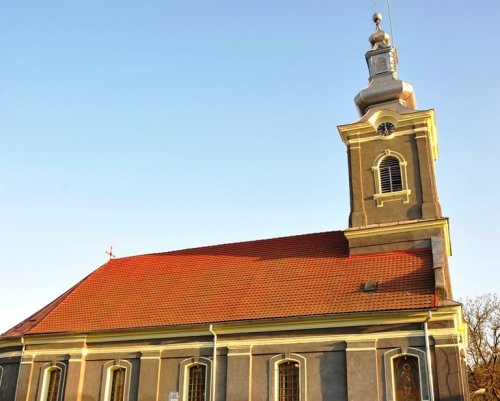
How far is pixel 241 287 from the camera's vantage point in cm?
2270

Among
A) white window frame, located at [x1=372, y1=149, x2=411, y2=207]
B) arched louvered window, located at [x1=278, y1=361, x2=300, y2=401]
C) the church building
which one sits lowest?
arched louvered window, located at [x1=278, y1=361, x2=300, y2=401]

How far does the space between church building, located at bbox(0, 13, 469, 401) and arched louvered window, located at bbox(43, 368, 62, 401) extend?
47mm

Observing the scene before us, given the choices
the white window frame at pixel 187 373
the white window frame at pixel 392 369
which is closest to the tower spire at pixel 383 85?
the white window frame at pixel 392 369

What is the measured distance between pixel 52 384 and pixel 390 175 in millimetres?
17602

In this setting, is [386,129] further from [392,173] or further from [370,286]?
[370,286]

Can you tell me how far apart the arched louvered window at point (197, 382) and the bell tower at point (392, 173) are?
808cm

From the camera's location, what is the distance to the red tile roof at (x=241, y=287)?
19.9m

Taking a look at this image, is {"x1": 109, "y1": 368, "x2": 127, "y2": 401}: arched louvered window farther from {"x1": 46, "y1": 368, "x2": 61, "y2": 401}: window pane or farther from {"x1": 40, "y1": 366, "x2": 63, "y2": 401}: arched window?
{"x1": 46, "y1": 368, "x2": 61, "y2": 401}: window pane

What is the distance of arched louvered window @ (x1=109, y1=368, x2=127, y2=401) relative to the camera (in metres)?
21.9

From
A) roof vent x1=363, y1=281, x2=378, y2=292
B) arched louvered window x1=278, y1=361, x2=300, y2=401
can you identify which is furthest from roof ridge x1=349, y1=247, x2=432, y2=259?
arched louvered window x1=278, y1=361, x2=300, y2=401

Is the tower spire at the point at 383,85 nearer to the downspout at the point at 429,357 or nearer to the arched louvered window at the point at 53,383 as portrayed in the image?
the downspout at the point at 429,357

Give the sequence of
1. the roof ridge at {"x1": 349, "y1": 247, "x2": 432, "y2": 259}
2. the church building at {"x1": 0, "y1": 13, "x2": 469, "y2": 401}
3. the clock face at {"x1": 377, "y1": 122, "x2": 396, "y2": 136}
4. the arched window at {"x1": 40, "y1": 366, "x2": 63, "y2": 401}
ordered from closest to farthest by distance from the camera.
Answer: the church building at {"x1": 0, "y1": 13, "x2": 469, "y2": 401}, the roof ridge at {"x1": 349, "y1": 247, "x2": 432, "y2": 259}, the arched window at {"x1": 40, "y1": 366, "x2": 63, "y2": 401}, the clock face at {"x1": 377, "y1": 122, "x2": 396, "y2": 136}

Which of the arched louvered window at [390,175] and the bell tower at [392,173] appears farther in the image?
the arched louvered window at [390,175]

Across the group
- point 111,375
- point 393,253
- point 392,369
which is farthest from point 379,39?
point 111,375
